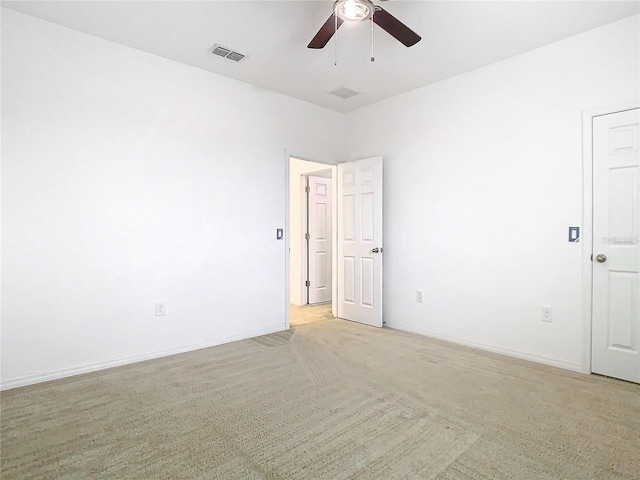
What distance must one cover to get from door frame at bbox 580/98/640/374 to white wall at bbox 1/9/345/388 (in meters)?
2.90

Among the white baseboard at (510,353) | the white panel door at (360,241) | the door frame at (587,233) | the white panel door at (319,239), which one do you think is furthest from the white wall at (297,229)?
the door frame at (587,233)

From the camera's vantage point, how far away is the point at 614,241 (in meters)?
2.90

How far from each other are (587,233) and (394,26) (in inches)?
87.3

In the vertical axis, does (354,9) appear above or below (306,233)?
above

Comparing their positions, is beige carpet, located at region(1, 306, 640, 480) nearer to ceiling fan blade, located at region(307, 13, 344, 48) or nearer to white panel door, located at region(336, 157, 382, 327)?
white panel door, located at region(336, 157, 382, 327)

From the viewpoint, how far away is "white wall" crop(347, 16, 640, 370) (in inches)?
121

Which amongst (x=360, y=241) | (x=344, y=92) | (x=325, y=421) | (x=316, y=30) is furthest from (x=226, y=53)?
(x=325, y=421)

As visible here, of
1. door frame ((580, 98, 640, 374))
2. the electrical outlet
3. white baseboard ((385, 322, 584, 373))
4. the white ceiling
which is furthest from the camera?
the electrical outlet

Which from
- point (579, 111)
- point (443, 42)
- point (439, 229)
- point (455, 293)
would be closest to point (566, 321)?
point (455, 293)

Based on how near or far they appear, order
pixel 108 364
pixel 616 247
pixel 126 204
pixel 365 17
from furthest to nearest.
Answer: pixel 126 204 < pixel 108 364 < pixel 616 247 < pixel 365 17

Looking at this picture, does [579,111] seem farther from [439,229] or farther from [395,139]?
[395,139]

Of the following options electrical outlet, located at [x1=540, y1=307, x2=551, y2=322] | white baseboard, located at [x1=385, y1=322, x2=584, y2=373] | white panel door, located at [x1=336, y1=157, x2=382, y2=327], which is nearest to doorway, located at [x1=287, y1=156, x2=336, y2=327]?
white panel door, located at [x1=336, y1=157, x2=382, y2=327]

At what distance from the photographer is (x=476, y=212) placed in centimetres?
372

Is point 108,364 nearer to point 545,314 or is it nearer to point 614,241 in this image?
point 545,314
